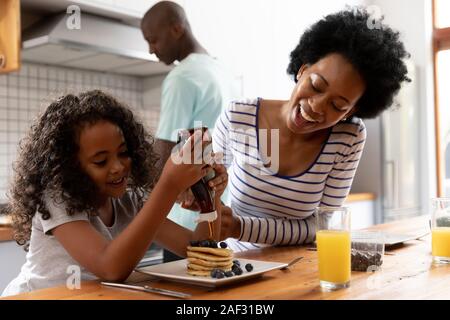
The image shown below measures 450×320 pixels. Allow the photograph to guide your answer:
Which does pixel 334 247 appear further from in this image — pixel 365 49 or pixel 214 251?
pixel 365 49

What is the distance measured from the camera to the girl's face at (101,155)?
1102mm

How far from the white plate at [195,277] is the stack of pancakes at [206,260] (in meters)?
0.02

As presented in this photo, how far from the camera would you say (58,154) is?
1097 mm

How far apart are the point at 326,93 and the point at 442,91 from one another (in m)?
3.09

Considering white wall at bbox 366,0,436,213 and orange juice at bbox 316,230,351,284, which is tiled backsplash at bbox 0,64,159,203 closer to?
orange juice at bbox 316,230,351,284

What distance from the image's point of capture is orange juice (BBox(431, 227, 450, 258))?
111 cm

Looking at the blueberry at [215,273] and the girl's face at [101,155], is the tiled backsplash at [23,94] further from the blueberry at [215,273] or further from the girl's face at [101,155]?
the blueberry at [215,273]

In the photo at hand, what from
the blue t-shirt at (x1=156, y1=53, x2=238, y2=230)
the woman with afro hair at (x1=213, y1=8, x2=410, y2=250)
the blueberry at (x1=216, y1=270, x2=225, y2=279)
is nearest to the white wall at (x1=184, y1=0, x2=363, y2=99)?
the blue t-shirt at (x1=156, y1=53, x2=238, y2=230)

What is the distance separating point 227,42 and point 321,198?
186 centimetres

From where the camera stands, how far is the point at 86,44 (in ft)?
7.48

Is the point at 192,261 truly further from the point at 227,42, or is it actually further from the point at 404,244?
the point at 227,42

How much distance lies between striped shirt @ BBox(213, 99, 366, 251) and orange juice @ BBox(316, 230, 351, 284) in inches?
18.0

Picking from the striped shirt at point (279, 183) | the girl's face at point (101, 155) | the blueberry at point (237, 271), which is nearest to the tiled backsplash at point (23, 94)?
the striped shirt at point (279, 183)

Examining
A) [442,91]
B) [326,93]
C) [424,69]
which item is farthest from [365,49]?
[442,91]
